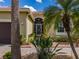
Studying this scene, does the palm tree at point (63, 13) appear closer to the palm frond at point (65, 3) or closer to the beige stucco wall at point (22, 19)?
the palm frond at point (65, 3)

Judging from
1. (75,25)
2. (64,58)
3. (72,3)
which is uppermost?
(72,3)

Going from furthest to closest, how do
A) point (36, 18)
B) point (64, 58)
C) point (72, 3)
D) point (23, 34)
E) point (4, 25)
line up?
1. point (36, 18)
2. point (4, 25)
3. point (23, 34)
4. point (64, 58)
5. point (72, 3)

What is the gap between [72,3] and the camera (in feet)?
41.2

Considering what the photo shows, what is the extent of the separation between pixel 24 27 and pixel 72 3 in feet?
52.0

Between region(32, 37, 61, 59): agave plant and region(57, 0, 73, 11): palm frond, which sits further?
region(32, 37, 61, 59): agave plant

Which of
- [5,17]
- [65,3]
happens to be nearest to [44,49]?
[65,3]

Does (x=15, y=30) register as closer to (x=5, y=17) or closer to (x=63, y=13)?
(x=63, y=13)

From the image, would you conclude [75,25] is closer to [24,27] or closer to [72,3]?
[72,3]

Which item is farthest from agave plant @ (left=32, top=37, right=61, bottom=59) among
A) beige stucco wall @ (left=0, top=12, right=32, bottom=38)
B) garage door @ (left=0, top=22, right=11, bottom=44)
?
garage door @ (left=0, top=22, right=11, bottom=44)

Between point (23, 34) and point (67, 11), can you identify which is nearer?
point (67, 11)

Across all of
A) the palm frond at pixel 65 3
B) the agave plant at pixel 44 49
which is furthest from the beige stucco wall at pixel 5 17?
the palm frond at pixel 65 3

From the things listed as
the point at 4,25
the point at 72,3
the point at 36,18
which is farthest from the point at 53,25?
the point at 36,18

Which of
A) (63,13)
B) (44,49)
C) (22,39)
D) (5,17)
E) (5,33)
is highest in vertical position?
(5,17)

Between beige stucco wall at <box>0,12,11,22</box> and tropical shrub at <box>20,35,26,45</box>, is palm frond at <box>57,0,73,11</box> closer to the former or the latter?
tropical shrub at <box>20,35,26,45</box>
